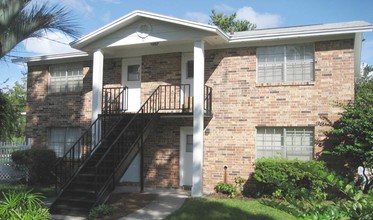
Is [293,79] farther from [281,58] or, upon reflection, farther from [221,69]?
[221,69]

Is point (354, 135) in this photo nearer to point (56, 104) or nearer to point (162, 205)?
point (162, 205)

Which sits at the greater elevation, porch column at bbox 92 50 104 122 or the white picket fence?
porch column at bbox 92 50 104 122

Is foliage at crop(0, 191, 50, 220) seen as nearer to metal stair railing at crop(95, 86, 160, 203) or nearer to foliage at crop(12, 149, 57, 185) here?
metal stair railing at crop(95, 86, 160, 203)

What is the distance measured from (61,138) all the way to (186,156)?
561cm

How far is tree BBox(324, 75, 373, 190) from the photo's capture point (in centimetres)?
1034

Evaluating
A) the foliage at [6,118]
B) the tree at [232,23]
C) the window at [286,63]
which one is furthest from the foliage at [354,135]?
the tree at [232,23]

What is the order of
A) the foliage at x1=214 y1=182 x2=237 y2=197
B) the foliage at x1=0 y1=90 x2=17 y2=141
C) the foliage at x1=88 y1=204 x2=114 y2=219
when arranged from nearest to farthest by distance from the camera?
the foliage at x1=0 y1=90 x2=17 y2=141, the foliage at x1=88 y1=204 x2=114 y2=219, the foliage at x1=214 y1=182 x2=237 y2=197

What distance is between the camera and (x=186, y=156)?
43.9ft

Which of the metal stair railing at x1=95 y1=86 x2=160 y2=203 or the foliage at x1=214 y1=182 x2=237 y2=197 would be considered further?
the foliage at x1=214 y1=182 x2=237 y2=197

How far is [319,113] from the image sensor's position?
11.7 m

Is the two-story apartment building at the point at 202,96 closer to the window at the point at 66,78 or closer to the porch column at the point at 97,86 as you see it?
the porch column at the point at 97,86

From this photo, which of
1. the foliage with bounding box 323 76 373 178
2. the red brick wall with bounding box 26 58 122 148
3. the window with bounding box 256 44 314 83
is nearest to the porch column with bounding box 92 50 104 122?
the red brick wall with bounding box 26 58 122 148

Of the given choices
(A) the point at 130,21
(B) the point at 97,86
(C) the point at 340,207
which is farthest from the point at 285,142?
(C) the point at 340,207

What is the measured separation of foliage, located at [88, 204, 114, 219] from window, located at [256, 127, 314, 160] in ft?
17.1
